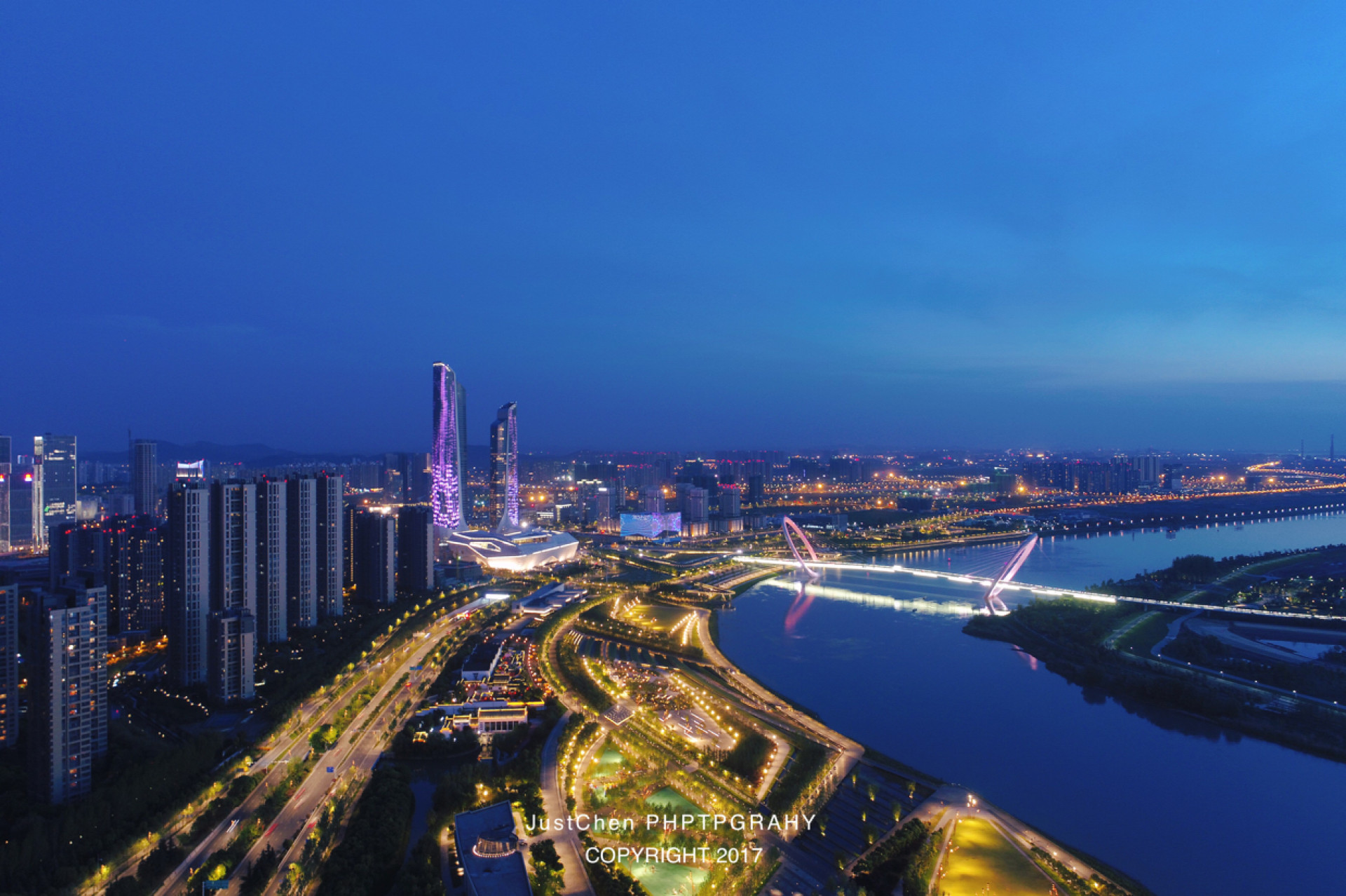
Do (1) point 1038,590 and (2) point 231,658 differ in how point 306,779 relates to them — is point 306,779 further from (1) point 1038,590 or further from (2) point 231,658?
(1) point 1038,590

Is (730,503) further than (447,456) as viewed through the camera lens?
Yes

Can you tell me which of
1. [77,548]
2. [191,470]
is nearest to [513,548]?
[77,548]

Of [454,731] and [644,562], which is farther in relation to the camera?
[644,562]

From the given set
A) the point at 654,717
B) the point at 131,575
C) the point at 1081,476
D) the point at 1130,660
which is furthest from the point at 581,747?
the point at 1081,476

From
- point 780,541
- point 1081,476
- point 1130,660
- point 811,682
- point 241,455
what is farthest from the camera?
point 241,455

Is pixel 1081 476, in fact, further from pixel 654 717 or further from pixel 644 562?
pixel 654 717

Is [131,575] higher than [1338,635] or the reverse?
higher

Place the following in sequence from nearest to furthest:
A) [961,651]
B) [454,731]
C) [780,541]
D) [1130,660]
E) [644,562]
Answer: [454,731] → [1130,660] → [961,651] → [644,562] → [780,541]
